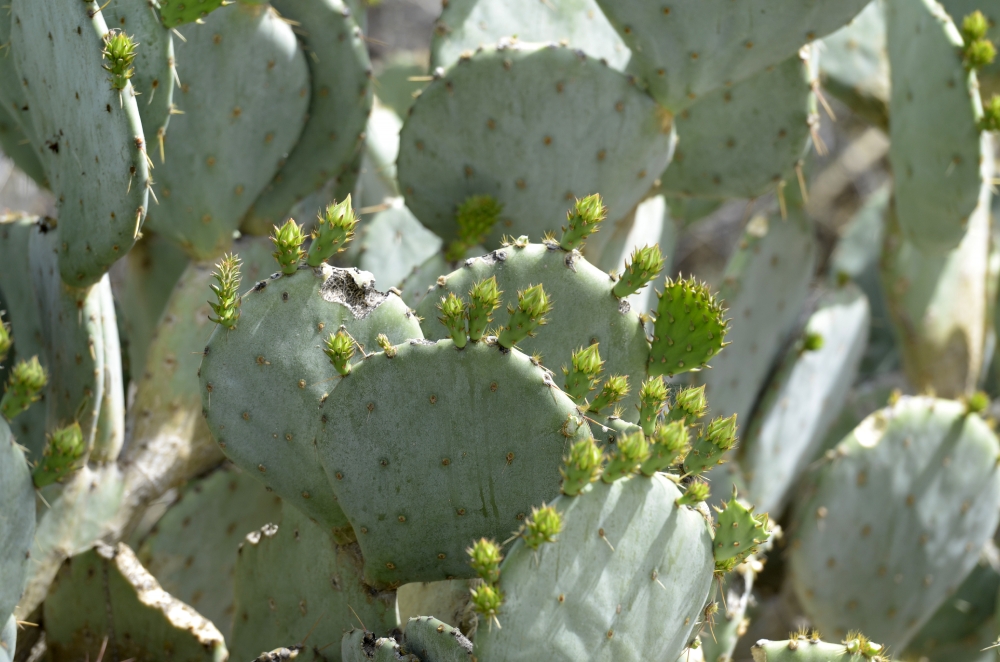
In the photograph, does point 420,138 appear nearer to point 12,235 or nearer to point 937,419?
point 12,235

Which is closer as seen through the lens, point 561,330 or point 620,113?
point 561,330

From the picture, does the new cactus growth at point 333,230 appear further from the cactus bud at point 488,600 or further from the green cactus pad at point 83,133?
the cactus bud at point 488,600

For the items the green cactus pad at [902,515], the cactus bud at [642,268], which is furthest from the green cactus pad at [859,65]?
the cactus bud at [642,268]

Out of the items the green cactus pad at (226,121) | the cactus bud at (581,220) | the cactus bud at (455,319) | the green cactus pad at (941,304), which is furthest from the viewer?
the green cactus pad at (941,304)

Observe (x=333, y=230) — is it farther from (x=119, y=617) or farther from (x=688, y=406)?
(x=119, y=617)

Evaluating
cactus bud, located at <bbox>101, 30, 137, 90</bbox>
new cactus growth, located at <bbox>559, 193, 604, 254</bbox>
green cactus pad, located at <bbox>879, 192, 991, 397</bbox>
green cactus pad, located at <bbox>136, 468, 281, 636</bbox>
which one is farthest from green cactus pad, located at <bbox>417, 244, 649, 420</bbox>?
green cactus pad, located at <bbox>879, 192, 991, 397</bbox>

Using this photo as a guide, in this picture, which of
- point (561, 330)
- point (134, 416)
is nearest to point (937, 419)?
point (561, 330)
